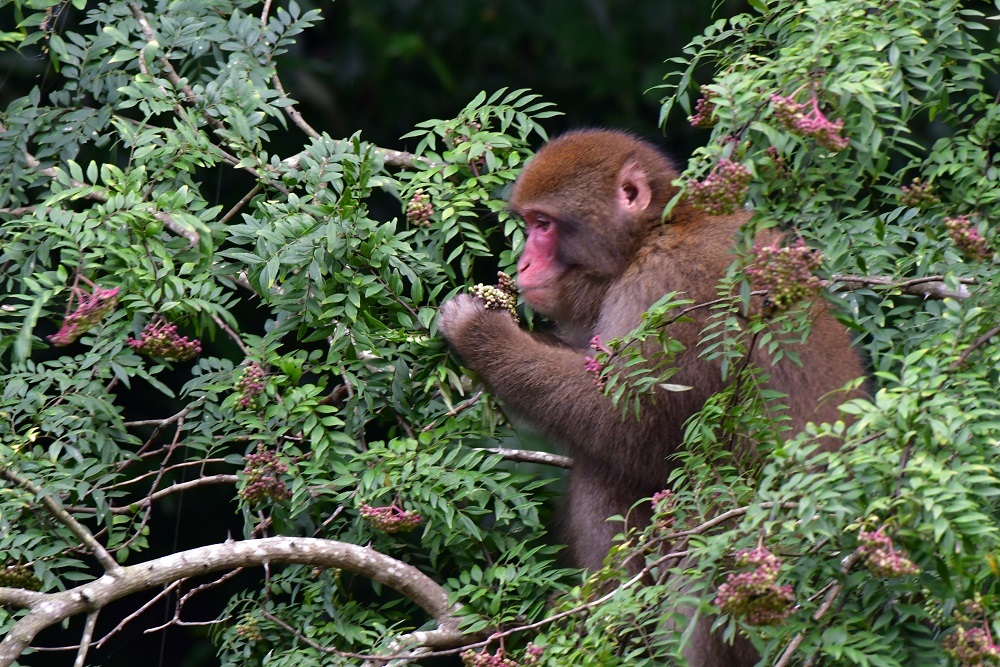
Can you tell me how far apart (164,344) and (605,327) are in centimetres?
140

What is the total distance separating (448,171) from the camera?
409cm

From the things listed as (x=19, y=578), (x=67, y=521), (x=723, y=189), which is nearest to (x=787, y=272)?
(x=723, y=189)

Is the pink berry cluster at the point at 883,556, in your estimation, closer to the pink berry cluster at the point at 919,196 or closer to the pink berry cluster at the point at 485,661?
the pink berry cluster at the point at 485,661

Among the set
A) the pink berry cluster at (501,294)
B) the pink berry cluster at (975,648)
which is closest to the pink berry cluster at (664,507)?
the pink berry cluster at (975,648)

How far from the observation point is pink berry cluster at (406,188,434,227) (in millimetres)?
3949

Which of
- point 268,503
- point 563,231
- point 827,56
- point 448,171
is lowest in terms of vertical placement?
point 268,503

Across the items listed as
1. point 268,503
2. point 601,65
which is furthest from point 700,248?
point 601,65

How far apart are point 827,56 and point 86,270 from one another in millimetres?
2027

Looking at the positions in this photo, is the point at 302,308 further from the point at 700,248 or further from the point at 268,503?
the point at 700,248

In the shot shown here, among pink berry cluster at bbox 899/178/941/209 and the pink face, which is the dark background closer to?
the pink face

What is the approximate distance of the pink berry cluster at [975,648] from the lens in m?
2.19

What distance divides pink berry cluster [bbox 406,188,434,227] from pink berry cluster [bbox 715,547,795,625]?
192 cm

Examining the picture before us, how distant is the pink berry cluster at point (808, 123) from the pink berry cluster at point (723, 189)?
133 millimetres

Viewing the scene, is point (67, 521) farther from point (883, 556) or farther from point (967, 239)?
point (967, 239)
